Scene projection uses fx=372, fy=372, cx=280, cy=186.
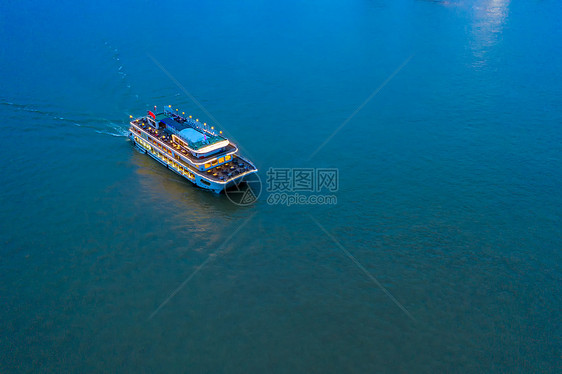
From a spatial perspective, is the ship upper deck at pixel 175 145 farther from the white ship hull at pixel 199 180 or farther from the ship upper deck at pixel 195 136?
the white ship hull at pixel 199 180

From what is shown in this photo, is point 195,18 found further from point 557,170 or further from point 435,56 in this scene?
point 557,170

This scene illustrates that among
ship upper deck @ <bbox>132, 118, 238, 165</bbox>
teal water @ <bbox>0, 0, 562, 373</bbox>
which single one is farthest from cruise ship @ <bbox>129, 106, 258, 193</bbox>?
teal water @ <bbox>0, 0, 562, 373</bbox>

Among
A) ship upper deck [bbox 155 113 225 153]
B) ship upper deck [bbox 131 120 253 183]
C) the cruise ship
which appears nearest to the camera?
ship upper deck [bbox 131 120 253 183]

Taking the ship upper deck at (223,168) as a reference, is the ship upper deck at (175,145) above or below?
above

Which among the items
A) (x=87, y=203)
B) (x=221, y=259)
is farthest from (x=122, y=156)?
(x=221, y=259)

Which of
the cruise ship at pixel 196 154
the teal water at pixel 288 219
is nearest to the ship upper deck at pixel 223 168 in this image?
the cruise ship at pixel 196 154

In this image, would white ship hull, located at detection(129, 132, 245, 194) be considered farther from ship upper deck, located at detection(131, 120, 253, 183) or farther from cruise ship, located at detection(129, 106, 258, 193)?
ship upper deck, located at detection(131, 120, 253, 183)
